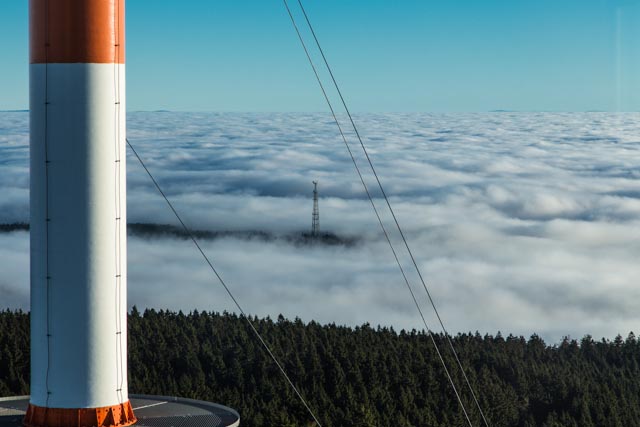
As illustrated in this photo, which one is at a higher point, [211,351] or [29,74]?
[29,74]

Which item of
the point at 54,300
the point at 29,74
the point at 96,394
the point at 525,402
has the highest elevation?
the point at 29,74

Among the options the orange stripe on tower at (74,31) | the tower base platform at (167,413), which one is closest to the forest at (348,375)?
the tower base platform at (167,413)

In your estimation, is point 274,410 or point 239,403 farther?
point 239,403

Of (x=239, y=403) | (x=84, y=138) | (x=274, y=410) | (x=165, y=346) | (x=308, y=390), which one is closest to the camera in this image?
(x=84, y=138)

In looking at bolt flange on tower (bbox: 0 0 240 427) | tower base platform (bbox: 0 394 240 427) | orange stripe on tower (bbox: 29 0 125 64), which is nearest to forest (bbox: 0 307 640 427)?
tower base platform (bbox: 0 394 240 427)

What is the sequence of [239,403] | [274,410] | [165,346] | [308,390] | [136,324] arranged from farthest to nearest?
[136,324], [165,346], [308,390], [239,403], [274,410]

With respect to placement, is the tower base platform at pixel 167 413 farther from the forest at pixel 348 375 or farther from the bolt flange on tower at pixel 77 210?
the forest at pixel 348 375

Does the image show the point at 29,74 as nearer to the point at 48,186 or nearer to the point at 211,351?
the point at 48,186

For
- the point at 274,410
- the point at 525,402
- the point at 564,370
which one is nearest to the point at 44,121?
the point at 274,410
